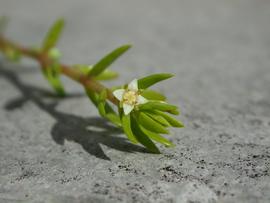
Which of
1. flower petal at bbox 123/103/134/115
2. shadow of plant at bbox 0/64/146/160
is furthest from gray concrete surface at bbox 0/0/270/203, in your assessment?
flower petal at bbox 123/103/134/115

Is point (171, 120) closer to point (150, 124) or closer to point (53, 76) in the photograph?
point (150, 124)

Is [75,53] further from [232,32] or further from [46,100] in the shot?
[232,32]

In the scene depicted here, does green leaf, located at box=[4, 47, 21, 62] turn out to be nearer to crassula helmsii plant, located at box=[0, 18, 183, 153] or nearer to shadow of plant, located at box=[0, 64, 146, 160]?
shadow of plant, located at box=[0, 64, 146, 160]

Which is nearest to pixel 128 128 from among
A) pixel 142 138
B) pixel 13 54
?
pixel 142 138

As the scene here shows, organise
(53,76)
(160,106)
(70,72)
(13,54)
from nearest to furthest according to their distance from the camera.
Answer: (160,106), (70,72), (53,76), (13,54)

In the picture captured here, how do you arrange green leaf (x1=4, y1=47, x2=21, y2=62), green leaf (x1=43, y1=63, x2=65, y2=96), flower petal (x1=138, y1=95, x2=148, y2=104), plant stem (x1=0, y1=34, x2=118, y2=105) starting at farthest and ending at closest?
green leaf (x1=4, y1=47, x2=21, y2=62)
green leaf (x1=43, y1=63, x2=65, y2=96)
plant stem (x1=0, y1=34, x2=118, y2=105)
flower petal (x1=138, y1=95, x2=148, y2=104)

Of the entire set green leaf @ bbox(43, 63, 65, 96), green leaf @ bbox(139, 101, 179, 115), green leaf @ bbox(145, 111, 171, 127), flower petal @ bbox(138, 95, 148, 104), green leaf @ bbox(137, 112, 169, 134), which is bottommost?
green leaf @ bbox(43, 63, 65, 96)
